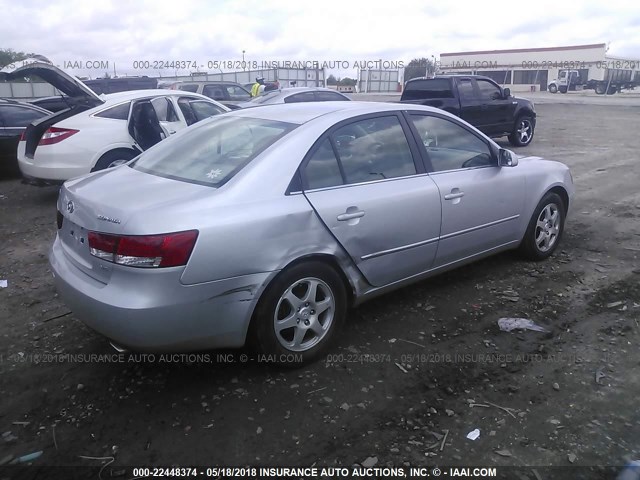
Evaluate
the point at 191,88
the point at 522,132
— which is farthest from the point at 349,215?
the point at 191,88

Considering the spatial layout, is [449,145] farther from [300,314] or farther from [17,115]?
[17,115]

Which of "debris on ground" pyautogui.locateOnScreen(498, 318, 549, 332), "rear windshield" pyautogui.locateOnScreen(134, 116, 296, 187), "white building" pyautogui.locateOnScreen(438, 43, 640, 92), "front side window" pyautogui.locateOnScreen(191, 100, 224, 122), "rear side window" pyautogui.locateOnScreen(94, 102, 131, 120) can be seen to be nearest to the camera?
"rear windshield" pyautogui.locateOnScreen(134, 116, 296, 187)

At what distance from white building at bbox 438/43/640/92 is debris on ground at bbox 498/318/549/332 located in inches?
1980

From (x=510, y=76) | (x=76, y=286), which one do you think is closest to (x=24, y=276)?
(x=76, y=286)

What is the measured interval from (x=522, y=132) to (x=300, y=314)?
37.8 ft

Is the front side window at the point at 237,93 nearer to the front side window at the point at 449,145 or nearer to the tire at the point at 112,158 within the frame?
the tire at the point at 112,158

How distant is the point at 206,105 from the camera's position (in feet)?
28.5

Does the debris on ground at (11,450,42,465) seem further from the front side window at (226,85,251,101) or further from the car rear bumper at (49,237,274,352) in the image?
the front side window at (226,85,251,101)

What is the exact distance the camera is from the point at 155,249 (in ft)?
8.69

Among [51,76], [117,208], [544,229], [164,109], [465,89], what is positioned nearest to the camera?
[117,208]

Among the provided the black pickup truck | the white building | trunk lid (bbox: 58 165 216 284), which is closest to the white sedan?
trunk lid (bbox: 58 165 216 284)

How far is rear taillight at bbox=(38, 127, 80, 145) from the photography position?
23.7 ft

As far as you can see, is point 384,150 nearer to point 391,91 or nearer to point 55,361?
point 55,361

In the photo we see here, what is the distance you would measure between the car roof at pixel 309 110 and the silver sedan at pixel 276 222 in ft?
0.06
